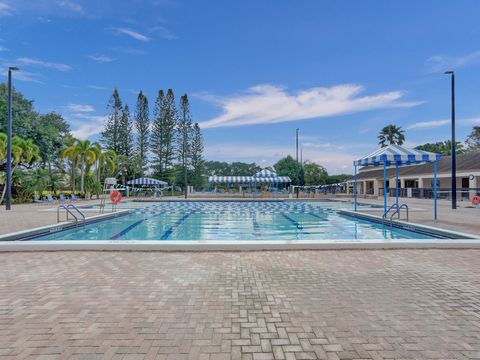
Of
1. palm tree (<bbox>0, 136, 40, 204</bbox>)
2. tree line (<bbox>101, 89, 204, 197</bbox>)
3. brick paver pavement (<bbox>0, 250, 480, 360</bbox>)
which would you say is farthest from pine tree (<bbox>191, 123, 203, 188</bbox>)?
brick paver pavement (<bbox>0, 250, 480, 360</bbox>)

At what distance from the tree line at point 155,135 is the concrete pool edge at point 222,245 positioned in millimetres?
31658

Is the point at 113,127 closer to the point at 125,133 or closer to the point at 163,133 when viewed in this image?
the point at 125,133

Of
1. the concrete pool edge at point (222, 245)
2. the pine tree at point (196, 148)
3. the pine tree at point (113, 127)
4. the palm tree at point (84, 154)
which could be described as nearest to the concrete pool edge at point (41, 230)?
the concrete pool edge at point (222, 245)

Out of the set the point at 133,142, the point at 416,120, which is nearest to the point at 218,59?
the point at 416,120

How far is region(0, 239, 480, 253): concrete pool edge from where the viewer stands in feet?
17.3

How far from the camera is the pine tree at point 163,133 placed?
38.8 meters

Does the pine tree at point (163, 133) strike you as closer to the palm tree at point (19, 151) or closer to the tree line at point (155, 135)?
the tree line at point (155, 135)

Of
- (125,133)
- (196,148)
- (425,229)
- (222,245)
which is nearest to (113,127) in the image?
(125,133)

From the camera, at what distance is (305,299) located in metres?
3.01

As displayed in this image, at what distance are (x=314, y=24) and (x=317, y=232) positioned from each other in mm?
10155

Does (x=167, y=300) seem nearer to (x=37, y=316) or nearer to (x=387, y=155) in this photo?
(x=37, y=316)

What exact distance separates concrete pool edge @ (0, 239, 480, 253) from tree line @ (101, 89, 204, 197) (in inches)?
1246

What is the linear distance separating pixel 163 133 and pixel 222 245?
118 ft

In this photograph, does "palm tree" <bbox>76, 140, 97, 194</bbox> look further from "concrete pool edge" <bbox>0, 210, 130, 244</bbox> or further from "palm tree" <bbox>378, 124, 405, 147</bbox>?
"palm tree" <bbox>378, 124, 405, 147</bbox>
